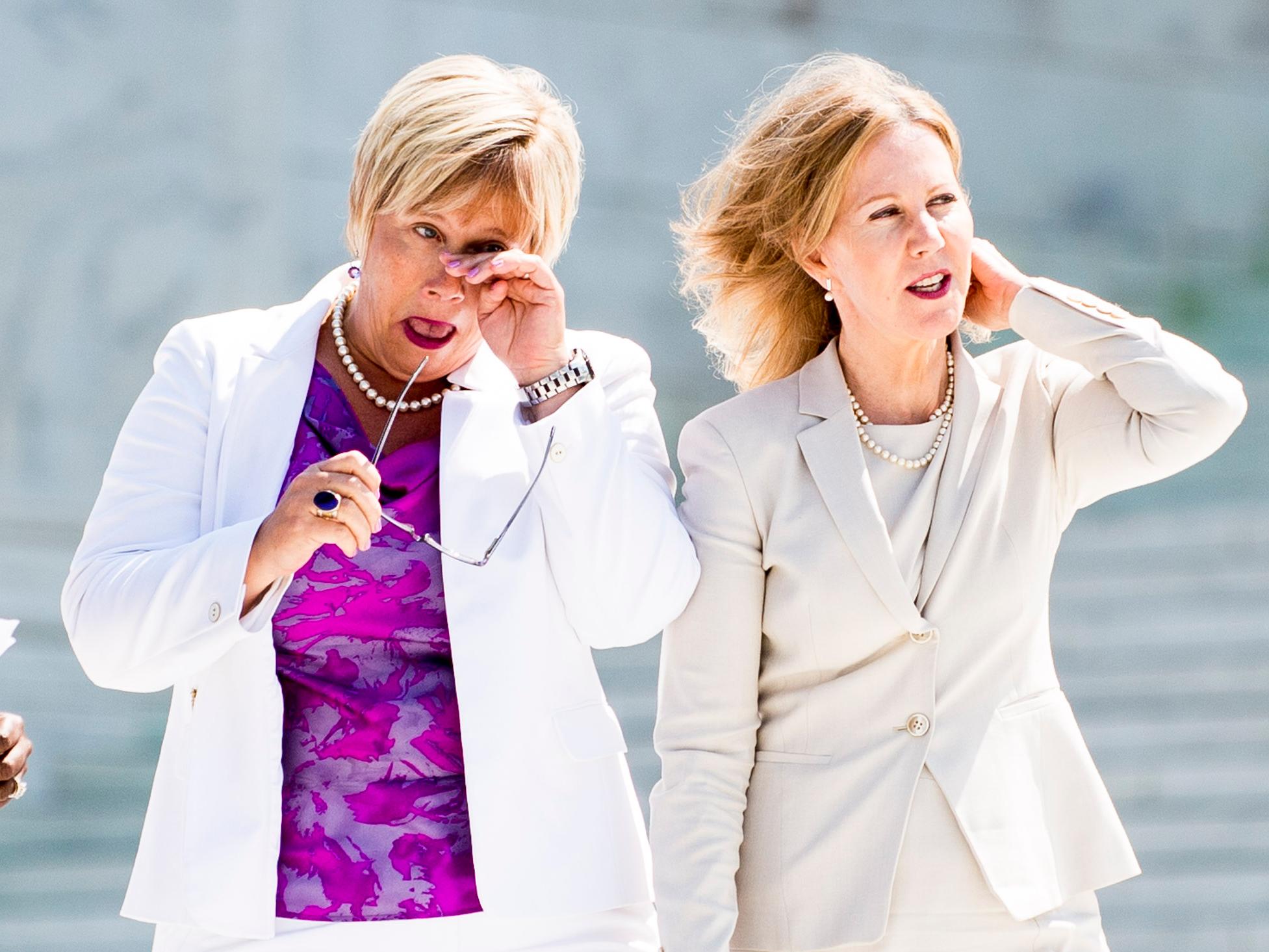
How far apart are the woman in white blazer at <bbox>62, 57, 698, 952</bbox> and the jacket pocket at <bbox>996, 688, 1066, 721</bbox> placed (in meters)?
0.45

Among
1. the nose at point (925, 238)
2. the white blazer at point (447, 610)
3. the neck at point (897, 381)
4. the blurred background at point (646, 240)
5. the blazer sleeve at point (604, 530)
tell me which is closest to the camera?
the white blazer at point (447, 610)

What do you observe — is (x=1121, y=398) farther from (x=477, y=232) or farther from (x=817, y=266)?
(x=477, y=232)

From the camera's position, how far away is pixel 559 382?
2213 millimetres

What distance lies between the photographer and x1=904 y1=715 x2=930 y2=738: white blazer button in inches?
84.9

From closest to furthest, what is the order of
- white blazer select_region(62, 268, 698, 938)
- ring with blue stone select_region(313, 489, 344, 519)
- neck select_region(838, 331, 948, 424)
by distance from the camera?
1. ring with blue stone select_region(313, 489, 344, 519)
2. white blazer select_region(62, 268, 698, 938)
3. neck select_region(838, 331, 948, 424)

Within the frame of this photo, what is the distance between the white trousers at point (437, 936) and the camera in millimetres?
2014

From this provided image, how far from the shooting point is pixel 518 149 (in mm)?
2217

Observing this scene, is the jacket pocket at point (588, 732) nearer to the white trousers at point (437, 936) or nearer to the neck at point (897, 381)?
the white trousers at point (437, 936)

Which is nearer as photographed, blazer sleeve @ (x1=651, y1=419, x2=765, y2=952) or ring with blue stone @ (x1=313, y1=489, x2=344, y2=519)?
ring with blue stone @ (x1=313, y1=489, x2=344, y2=519)

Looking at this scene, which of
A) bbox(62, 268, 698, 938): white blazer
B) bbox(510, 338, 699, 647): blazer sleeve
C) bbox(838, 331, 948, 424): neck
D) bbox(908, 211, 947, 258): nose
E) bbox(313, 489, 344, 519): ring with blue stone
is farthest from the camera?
bbox(838, 331, 948, 424): neck

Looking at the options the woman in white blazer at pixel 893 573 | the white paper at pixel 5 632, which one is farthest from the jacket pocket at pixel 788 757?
the white paper at pixel 5 632

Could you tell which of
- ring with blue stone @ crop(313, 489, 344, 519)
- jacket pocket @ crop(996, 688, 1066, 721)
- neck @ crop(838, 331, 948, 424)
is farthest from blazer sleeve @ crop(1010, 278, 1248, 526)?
ring with blue stone @ crop(313, 489, 344, 519)

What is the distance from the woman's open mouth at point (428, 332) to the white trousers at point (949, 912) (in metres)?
0.90

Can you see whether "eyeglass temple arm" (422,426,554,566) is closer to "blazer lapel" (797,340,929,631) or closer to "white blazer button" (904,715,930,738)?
"blazer lapel" (797,340,929,631)
